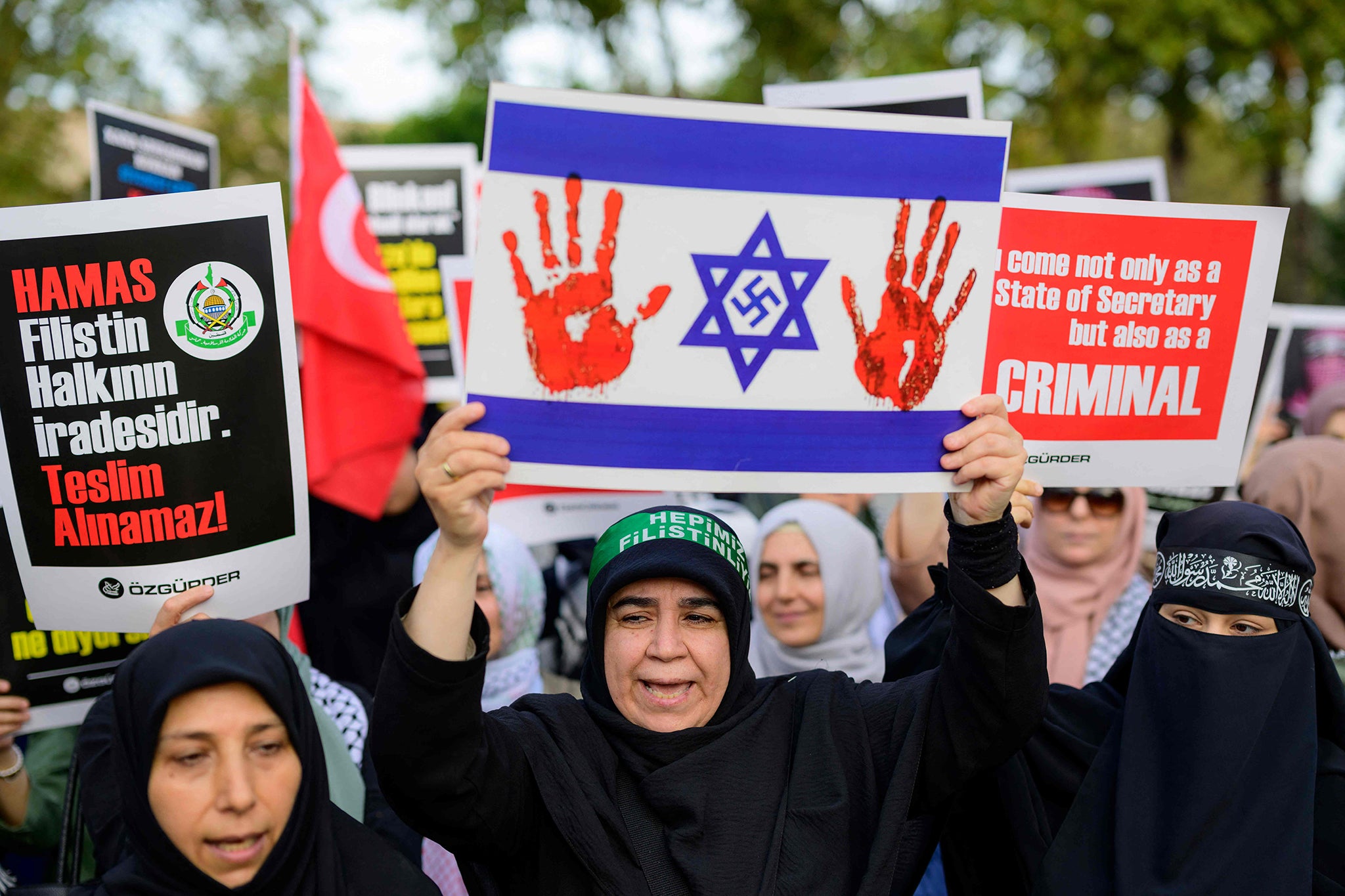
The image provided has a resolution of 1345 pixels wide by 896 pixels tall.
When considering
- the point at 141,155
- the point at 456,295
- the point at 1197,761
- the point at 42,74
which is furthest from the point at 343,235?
the point at 42,74

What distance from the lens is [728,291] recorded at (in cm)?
207

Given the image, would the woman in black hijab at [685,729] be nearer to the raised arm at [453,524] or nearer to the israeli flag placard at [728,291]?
the raised arm at [453,524]

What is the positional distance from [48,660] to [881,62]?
11.0 metres

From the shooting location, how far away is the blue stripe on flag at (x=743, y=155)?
6.29 ft

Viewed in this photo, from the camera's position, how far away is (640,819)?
80.9 inches

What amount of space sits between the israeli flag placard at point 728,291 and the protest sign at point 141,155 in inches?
96.4

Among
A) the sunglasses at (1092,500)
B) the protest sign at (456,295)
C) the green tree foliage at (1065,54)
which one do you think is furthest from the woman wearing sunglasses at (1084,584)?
the green tree foliage at (1065,54)

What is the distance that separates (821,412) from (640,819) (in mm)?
772

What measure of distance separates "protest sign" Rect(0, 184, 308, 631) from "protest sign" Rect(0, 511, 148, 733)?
1.13 ft

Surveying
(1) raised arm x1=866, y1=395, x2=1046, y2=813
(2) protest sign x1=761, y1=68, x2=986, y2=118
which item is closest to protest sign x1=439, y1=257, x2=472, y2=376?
(2) protest sign x1=761, y1=68, x2=986, y2=118

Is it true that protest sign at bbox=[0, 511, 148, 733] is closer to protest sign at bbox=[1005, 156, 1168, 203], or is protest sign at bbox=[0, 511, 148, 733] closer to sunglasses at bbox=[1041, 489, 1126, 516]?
sunglasses at bbox=[1041, 489, 1126, 516]

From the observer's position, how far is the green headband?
2.25m

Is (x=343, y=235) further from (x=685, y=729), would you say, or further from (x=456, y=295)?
(x=685, y=729)

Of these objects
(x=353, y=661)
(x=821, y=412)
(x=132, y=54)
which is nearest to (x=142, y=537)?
(x=821, y=412)
